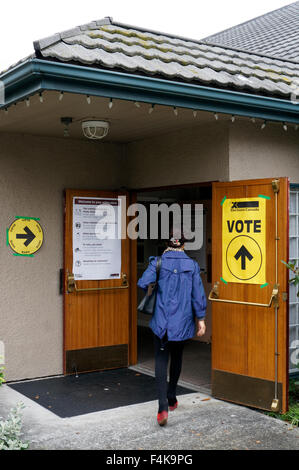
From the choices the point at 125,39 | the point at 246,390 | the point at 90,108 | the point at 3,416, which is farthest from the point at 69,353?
the point at 125,39

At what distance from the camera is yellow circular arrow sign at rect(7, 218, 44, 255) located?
6.54m

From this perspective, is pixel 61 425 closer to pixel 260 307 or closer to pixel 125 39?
pixel 260 307

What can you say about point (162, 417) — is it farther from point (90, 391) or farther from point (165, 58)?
point (165, 58)

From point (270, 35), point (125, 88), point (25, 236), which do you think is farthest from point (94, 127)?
point (270, 35)

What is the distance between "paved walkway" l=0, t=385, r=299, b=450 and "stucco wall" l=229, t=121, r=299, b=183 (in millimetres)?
2311

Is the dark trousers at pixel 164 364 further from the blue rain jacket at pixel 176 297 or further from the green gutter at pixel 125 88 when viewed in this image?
the green gutter at pixel 125 88

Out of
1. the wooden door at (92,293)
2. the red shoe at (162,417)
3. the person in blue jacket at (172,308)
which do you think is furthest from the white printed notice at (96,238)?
the red shoe at (162,417)

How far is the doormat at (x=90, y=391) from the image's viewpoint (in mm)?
5621

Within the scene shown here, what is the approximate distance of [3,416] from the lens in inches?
210

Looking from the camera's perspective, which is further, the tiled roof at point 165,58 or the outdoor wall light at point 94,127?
the outdoor wall light at point 94,127

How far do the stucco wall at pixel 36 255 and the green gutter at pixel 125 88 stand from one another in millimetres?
1613

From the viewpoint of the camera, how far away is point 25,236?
6.62 meters

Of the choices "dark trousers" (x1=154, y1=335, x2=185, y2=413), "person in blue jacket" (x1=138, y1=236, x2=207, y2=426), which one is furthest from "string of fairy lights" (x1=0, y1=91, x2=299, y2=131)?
"dark trousers" (x1=154, y1=335, x2=185, y2=413)

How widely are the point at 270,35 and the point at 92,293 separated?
6.78 m
